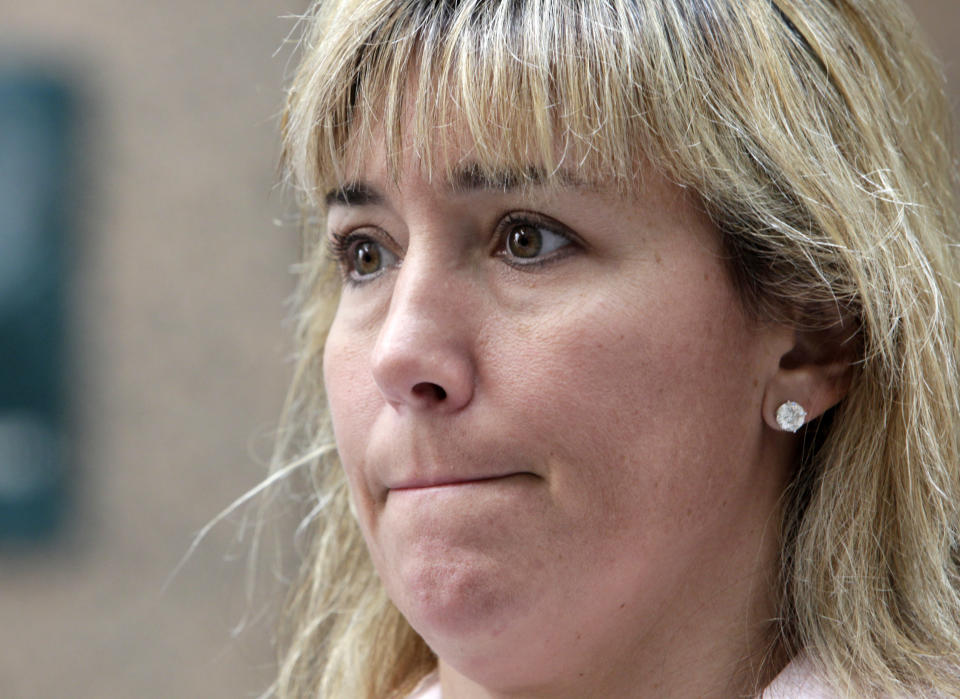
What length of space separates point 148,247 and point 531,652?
243 cm

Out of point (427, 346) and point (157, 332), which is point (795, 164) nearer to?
point (427, 346)

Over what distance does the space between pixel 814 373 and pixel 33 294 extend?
267 cm

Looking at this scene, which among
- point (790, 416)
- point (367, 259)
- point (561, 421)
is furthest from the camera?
point (367, 259)

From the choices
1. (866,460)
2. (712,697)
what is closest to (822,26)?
(866,460)

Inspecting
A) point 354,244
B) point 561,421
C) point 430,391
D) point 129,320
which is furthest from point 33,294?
point 561,421

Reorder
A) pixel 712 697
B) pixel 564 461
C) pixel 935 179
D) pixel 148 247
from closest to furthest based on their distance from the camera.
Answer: pixel 564 461 → pixel 712 697 → pixel 935 179 → pixel 148 247

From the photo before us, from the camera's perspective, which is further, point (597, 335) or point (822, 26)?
point (822, 26)

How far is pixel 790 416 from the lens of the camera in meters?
1.42

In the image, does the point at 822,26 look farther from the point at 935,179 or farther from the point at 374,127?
the point at 374,127

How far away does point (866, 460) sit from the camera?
146 centimetres

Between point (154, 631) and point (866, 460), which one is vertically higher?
point (866, 460)

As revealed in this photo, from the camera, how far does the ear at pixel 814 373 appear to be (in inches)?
56.0

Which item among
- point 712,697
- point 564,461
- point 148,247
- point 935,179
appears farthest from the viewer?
point 148,247

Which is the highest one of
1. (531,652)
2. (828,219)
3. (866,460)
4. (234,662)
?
→ (828,219)
